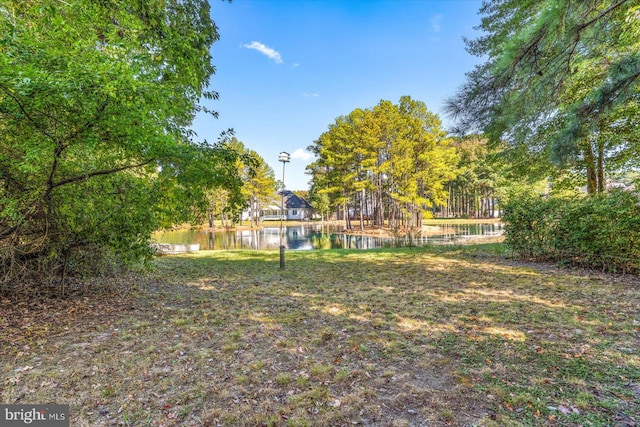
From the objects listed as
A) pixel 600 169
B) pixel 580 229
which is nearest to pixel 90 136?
pixel 580 229

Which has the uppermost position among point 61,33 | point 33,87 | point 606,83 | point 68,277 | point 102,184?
point 61,33

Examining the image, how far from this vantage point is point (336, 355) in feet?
9.18

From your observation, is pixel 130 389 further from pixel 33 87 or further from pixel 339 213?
pixel 339 213

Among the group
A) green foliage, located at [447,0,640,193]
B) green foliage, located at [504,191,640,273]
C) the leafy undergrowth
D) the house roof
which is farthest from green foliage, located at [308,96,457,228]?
the house roof

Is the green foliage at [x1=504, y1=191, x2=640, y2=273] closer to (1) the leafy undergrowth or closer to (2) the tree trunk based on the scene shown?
(1) the leafy undergrowth

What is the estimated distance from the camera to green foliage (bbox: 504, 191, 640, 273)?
5.75m

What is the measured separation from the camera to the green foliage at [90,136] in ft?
7.57

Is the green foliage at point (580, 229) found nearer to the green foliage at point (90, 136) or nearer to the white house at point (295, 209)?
the green foliage at point (90, 136)

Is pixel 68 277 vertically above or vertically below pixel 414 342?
above

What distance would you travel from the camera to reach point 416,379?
7.71 feet

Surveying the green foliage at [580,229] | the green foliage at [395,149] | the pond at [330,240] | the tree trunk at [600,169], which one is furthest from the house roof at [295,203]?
the green foliage at [580,229]

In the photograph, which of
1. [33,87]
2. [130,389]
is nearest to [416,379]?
[130,389]

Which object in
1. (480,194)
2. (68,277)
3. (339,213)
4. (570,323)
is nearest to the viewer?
(570,323)

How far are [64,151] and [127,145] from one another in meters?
0.86
